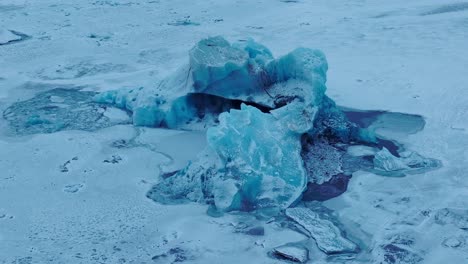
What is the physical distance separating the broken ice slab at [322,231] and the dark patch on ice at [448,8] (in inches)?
183

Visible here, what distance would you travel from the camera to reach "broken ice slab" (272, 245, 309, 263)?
107 inches

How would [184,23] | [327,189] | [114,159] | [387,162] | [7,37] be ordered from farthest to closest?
1. [184,23]
2. [7,37]
3. [114,159]
4. [387,162]
5. [327,189]

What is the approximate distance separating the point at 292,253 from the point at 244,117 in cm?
96

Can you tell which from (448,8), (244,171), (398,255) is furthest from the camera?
(448,8)

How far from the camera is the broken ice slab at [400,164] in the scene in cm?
348

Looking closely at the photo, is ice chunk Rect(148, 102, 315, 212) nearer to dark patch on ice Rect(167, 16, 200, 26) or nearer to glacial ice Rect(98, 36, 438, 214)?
glacial ice Rect(98, 36, 438, 214)

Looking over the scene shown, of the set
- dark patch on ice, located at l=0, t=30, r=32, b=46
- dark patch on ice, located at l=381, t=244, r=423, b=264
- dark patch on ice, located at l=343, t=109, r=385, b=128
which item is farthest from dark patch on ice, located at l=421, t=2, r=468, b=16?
dark patch on ice, located at l=381, t=244, r=423, b=264

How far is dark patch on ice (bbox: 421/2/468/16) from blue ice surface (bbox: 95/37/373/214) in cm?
351

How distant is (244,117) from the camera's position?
11.3ft

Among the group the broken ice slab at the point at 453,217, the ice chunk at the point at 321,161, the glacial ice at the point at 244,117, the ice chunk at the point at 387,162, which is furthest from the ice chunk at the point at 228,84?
the broken ice slab at the point at 453,217

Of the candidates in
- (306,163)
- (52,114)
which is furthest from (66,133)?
(306,163)

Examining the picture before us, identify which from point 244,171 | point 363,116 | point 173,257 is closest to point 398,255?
point 244,171

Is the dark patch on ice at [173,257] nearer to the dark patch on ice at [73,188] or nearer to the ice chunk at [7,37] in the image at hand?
the dark patch on ice at [73,188]

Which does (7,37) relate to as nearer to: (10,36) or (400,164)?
(10,36)
